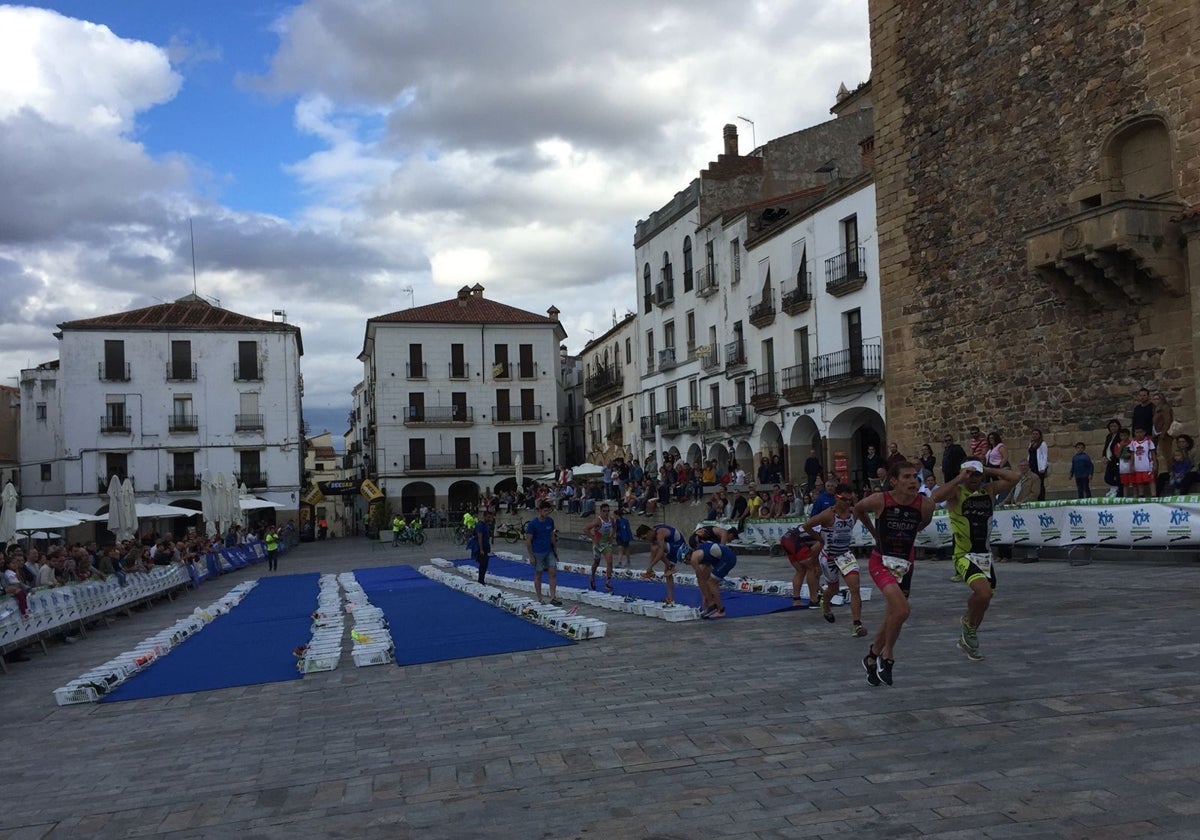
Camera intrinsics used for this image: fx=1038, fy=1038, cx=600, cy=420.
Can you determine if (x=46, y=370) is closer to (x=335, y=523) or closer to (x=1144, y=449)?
(x=335, y=523)

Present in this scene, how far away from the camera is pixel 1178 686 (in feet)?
23.9

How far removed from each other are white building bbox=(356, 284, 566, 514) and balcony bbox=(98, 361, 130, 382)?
46.1 ft

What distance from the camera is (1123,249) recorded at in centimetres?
1714

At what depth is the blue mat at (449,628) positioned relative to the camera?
1149 centimetres

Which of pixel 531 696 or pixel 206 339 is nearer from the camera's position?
pixel 531 696

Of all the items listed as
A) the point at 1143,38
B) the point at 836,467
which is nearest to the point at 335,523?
the point at 836,467

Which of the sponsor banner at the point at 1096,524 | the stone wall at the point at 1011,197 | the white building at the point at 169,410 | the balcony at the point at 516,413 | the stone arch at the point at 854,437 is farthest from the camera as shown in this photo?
the balcony at the point at 516,413

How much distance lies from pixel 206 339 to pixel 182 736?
52.4m

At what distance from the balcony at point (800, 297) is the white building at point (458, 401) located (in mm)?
31893

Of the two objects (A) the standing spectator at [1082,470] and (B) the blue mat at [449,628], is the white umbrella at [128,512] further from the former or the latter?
(A) the standing spectator at [1082,470]

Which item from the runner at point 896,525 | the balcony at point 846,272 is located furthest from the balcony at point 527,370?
the runner at point 896,525

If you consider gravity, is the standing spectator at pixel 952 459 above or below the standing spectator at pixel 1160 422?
below

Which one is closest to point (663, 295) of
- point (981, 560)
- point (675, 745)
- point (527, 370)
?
point (527, 370)

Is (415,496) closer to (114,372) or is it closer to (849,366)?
(114,372)
